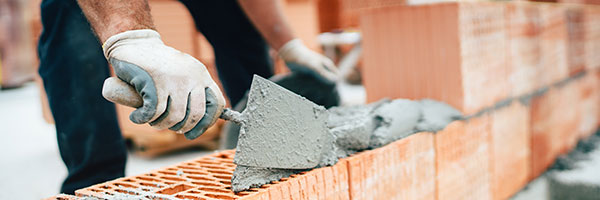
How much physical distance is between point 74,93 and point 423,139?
3.82ft

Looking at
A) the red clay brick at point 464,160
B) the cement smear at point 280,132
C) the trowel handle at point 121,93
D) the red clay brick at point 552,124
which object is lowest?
the red clay brick at point 552,124

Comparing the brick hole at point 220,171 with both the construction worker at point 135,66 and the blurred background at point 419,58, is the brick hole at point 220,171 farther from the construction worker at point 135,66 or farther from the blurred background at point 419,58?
the blurred background at point 419,58

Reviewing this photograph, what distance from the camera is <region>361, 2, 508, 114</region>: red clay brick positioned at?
1.77 meters

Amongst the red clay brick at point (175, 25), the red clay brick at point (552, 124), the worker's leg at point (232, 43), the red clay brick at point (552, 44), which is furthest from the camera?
the red clay brick at point (175, 25)

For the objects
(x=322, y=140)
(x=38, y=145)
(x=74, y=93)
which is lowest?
(x=38, y=145)

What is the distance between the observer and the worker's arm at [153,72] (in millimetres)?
1016

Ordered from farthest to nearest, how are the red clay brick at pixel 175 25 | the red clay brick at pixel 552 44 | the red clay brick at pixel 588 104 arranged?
the red clay brick at pixel 175 25
the red clay brick at pixel 588 104
the red clay brick at pixel 552 44

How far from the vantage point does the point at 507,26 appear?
83.2 inches

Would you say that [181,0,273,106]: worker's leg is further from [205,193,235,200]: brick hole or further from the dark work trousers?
[205,193,235,200]: brick hole

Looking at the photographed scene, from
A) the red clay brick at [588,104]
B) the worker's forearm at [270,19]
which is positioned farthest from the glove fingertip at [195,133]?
the red clay brick at [588,104]

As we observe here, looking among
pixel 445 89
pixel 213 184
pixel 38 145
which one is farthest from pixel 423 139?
pixel 38 145

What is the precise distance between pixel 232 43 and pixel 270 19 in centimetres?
33

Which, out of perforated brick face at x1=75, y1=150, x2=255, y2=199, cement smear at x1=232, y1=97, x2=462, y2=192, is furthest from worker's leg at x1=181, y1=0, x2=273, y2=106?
perforated brick face at x1=75, y1=150, x2=255, y2=199

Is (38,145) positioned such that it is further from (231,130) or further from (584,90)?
(584,90)
